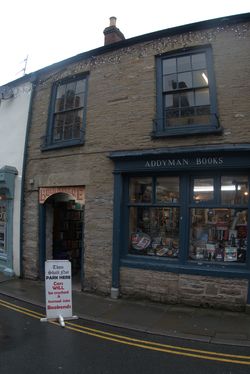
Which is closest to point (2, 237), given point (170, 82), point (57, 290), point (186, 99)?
point (57, 290)

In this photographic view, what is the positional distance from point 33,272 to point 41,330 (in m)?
5.14

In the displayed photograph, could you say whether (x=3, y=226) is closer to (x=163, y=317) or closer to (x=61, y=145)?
(x=61, y=145)

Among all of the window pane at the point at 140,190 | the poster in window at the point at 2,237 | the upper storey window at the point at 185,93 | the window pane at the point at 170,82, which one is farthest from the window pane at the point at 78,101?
the poster in window at the point at 2,237

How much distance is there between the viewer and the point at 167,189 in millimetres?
9750

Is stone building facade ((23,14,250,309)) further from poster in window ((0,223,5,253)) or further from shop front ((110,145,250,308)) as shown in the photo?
poster in window ((0,223,5,253))

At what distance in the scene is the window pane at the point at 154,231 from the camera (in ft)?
31.5

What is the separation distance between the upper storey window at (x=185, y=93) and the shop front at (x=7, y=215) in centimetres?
574

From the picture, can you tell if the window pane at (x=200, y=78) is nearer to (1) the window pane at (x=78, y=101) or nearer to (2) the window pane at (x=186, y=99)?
(2) the window pane at (x=186, y=99)

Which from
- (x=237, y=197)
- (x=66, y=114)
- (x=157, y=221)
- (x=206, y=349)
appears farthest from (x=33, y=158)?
(x=206, y=349)

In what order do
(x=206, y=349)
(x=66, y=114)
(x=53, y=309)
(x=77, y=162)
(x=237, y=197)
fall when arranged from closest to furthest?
(x=206, y=349) → (x=53, y=309) → (x=237, y=197) → (x=77, y=162) → (x=66, y=114)

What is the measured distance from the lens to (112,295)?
988 centimetres

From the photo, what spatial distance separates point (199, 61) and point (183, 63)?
0.43 metres

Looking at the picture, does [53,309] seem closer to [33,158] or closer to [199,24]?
[33,158]

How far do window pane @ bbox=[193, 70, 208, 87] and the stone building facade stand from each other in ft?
0.08
